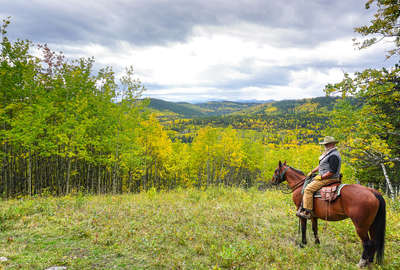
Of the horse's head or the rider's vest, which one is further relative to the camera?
the horse's head

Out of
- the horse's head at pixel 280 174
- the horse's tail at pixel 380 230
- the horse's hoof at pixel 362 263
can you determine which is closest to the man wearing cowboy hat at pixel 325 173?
the horse's tail at pixel 380 230

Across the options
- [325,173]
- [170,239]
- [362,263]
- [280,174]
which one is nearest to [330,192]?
[325,173]

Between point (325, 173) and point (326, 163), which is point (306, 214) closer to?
point (325, 173)

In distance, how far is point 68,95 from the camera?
17422 mm

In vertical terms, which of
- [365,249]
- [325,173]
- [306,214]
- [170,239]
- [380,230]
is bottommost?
[170,239]

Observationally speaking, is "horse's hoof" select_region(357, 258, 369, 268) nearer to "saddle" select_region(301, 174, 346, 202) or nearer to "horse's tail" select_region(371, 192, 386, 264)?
"horse's tail" select_region(371, 192, 386, 264)

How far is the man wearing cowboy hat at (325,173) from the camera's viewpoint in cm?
621

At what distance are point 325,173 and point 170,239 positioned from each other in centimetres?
558

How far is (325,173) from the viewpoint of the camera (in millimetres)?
6324

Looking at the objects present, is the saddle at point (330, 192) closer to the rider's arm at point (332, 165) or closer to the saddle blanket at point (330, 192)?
the saddle blanket at point (330, 192)

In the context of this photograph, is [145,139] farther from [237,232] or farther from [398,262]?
[398,262]

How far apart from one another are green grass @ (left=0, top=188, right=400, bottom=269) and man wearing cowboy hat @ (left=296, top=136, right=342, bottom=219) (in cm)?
132

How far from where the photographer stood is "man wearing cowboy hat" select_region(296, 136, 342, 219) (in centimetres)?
621

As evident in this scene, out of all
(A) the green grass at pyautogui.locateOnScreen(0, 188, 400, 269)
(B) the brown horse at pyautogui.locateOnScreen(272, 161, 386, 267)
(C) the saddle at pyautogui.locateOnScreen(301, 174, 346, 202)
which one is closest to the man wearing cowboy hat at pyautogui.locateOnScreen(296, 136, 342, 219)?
(C) the saddle at pyautogui.locateOnScreen(301, 174, 346, 202)
